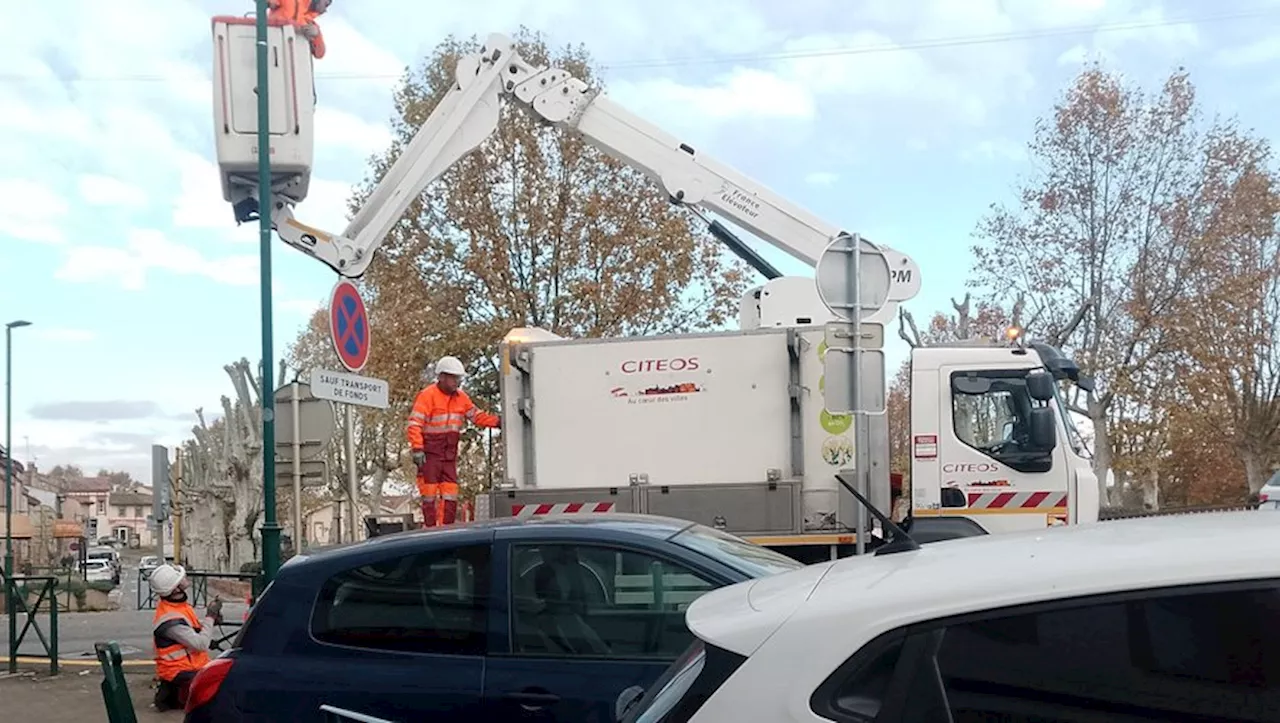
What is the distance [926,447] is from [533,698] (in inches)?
267

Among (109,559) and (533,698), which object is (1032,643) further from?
(109,559)

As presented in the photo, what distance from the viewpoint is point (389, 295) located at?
66.9 ft

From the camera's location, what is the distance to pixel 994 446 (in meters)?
10.2

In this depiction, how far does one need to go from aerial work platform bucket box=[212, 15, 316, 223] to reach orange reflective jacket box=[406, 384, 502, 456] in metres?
2.37

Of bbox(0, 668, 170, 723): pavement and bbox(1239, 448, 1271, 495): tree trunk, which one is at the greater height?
bbox(1239, 448, 1271, 495): tree trunk

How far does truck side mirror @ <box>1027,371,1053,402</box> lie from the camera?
9891mm

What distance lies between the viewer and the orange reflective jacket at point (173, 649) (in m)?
7.97

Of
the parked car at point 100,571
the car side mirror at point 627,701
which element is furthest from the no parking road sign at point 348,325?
the parked car at point 100,571

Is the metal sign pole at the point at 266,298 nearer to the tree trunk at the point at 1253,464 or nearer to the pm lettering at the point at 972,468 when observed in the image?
the pm lettering at the point at 972,468

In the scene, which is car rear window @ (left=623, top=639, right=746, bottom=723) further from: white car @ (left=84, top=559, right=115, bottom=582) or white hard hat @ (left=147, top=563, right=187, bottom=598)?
white car @ (left=84, top=559, right=115, bottom=582)

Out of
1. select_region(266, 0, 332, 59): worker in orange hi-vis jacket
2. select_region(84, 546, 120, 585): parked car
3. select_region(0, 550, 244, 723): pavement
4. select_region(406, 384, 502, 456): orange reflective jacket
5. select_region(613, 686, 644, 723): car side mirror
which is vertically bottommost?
select_region(84, 546, 120, 585): parked car

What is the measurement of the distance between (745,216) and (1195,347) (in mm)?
14514

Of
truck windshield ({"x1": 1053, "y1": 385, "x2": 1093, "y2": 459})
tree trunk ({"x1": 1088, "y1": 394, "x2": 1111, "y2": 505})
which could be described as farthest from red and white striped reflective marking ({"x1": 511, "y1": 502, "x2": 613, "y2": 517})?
tree trunk ({"x1": 1088, "y1": 394, "x2": 1111, "y2": 505})

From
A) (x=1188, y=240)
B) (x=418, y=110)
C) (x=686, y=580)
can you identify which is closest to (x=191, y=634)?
(x=686, y=580)
